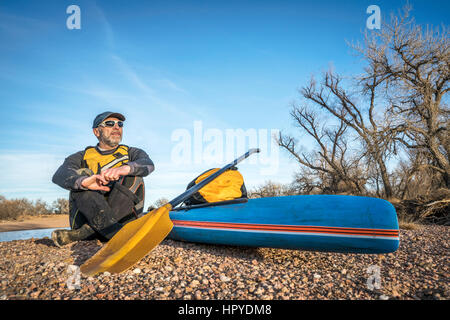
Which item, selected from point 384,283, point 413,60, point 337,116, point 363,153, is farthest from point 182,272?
point 337,116

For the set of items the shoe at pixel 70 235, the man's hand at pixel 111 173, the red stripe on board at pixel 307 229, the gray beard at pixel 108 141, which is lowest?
the shoe at pixel 70 235

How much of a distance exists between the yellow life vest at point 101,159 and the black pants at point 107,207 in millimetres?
297

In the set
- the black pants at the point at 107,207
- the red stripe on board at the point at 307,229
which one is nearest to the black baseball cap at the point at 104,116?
the black pants at the point at 107,207

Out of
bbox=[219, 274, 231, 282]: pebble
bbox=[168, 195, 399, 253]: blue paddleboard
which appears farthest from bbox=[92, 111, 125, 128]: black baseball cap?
bbox=[219, 274, 231, 282]: pebble

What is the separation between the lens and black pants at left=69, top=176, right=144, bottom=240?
3682 mm

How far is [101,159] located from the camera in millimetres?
4145

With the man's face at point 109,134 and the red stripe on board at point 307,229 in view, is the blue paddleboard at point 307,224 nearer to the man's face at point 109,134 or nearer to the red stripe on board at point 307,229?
the red stripe on board at point 307,229

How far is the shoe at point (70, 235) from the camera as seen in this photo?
380 cm

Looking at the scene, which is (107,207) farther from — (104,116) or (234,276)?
(234,276)

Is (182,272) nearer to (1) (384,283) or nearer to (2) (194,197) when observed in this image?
(2) (194,197)

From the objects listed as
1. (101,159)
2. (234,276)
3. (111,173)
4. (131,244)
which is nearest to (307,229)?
(234,276)

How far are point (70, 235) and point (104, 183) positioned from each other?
1.05 m

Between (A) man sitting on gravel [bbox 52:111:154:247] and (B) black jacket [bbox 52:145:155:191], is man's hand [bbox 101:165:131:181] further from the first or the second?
(B) black jacket [bbox 52:145:155:191]
